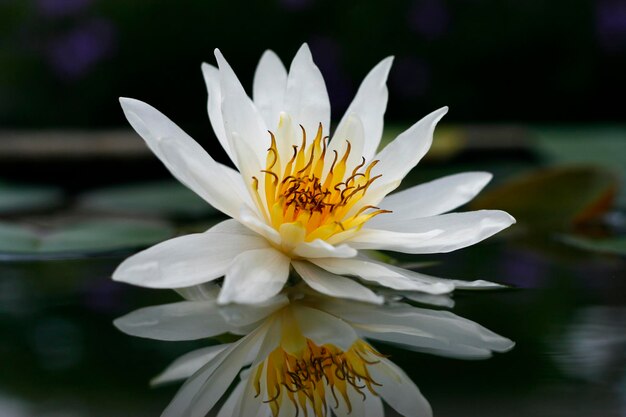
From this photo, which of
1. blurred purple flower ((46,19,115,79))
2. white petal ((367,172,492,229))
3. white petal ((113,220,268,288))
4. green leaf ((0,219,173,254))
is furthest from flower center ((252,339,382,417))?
blurred purple flower ((46,19,115,79))

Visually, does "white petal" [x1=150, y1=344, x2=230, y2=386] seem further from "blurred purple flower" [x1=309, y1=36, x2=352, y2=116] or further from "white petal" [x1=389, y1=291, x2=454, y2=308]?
"blurred purple flower" [x1=309, y1=36, x2=352, y2=116]

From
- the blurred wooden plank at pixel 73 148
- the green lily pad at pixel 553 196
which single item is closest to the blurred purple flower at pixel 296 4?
the blurred wooden plank at pixel 73 148

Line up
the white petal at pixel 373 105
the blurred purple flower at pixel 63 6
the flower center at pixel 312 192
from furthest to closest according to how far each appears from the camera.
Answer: the blurred purple flower at pixel 63 6, the white petal at pixel 373 105, the flower center at pixel 312 192

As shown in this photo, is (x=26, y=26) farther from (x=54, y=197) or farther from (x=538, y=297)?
(x=538, y=297)

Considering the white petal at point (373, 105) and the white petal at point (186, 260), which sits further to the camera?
the white petal at point (373, 105)

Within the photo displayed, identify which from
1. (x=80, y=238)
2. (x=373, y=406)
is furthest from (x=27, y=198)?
(x=373, y=406)

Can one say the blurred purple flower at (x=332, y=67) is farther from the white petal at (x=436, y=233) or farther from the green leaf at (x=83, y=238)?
the white petal at (x=436, y=233)
